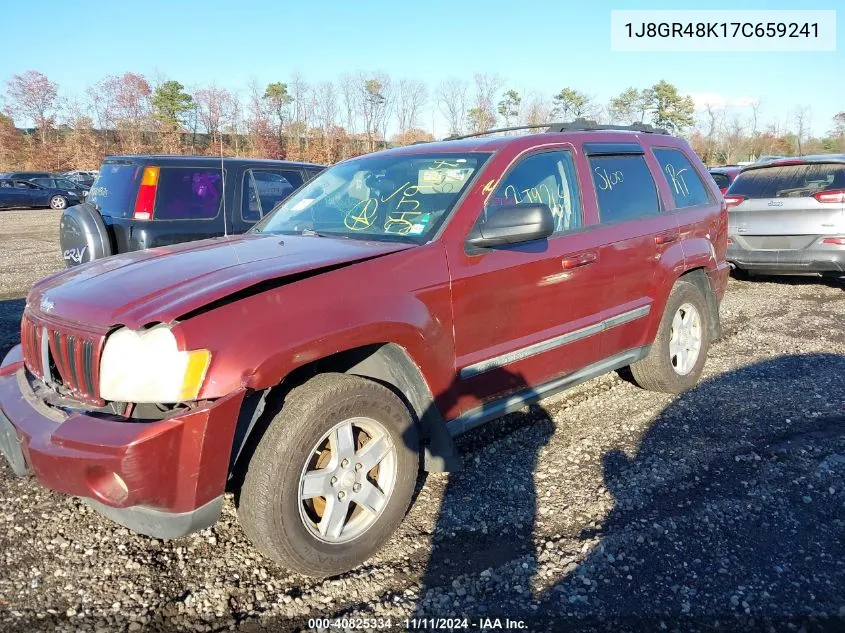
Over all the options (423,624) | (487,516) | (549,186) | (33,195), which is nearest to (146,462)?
(423,624)

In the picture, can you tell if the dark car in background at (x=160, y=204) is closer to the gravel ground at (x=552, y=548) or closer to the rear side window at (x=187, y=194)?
the rear side window at (x=187, y=194)

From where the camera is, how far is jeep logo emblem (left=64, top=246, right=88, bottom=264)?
18.9ft

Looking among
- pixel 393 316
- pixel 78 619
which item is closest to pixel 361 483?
pixel 393 316

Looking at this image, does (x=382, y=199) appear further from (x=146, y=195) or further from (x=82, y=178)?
(x=82, y=178)

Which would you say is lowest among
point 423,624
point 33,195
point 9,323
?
point 423,624

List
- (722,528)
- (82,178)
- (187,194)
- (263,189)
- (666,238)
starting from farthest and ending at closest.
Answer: (82,178)
(263,189)
(187,194)
(666,238)
(722,528)

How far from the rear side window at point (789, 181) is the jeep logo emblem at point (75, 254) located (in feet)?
26.1

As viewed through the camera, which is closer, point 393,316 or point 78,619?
point 78,619

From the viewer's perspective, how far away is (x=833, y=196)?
25.0 feet

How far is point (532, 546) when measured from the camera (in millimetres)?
2932

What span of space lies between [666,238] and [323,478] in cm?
301

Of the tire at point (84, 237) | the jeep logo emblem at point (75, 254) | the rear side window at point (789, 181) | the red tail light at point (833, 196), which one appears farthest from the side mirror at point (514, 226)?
the rear side window at point (789, 181)

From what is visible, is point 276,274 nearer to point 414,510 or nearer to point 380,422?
point 380,422

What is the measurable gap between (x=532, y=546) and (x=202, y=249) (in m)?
2.17
